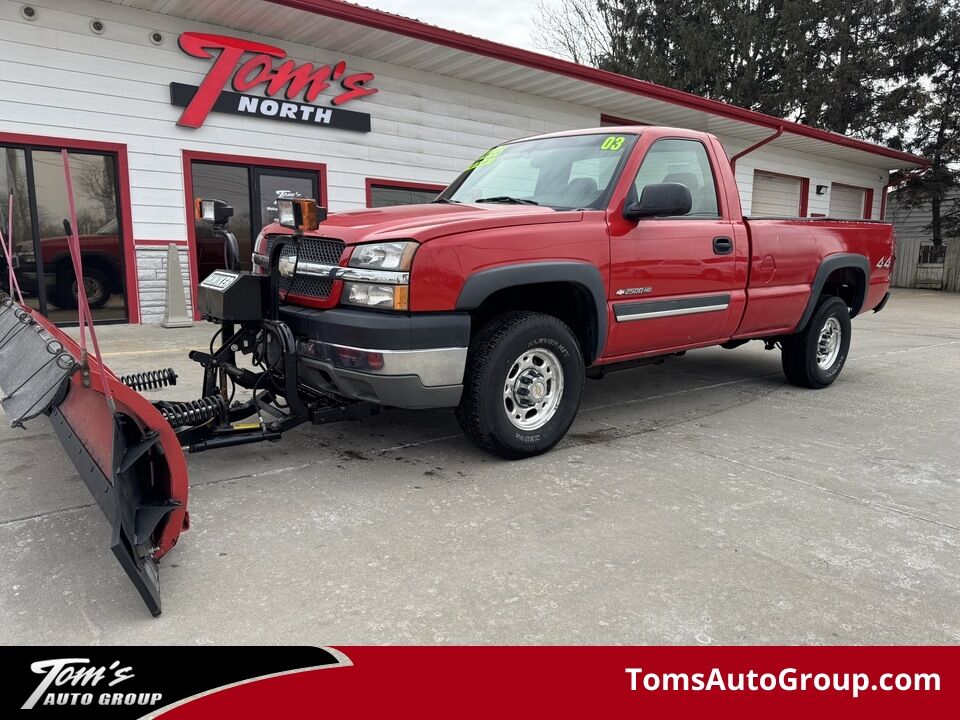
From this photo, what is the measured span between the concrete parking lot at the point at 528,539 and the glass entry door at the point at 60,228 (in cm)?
546

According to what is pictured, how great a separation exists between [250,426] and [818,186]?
69.7 ft

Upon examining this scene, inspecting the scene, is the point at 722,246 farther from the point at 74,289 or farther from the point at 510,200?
the point at 74,289

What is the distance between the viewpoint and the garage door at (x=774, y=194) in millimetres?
19484

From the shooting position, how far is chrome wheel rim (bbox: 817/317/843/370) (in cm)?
650

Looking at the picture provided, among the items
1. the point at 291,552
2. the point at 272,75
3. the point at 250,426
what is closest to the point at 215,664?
the point at 291,552

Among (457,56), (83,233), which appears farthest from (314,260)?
(457,56)

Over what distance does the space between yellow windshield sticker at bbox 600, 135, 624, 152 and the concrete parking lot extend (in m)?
1.86

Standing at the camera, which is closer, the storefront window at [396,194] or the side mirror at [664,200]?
the side mirror at [664,200]

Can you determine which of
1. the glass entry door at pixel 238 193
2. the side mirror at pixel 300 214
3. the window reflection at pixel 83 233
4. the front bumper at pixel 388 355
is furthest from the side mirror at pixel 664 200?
the window reflection at pixel 83 233

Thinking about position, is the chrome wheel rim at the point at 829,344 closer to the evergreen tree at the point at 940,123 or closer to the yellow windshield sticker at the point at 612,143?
the yellow windshield sticker at the point at 612,143

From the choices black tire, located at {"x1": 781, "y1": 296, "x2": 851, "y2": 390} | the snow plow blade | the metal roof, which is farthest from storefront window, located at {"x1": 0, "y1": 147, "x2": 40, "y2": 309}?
black tire, located at {"x1": 781, "y1": 296, "x2": 851, "y2": 390}

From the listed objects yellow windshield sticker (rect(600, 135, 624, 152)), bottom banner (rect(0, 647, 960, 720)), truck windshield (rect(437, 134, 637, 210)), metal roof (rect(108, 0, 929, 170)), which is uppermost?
metal roof (rect(108, 0, 929, 170))

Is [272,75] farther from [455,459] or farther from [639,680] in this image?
[639,680]

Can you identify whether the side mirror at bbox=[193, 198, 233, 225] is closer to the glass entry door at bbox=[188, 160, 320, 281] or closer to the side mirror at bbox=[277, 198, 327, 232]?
the side mirror at bbox=[277, 198, 327, 232]
